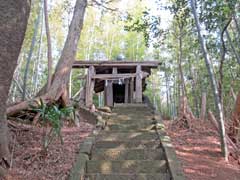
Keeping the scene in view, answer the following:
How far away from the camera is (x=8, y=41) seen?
3572 millimetres

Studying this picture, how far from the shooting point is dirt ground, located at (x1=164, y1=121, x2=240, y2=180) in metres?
4.08

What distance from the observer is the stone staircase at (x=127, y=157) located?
3.76 metres

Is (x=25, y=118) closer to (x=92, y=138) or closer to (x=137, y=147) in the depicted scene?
(x=92, y=138)

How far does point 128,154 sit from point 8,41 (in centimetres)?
226

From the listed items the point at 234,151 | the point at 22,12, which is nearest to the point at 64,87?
the point at 22,12

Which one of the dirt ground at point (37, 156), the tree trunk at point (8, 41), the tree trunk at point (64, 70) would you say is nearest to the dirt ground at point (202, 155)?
the dirt ground at point (37, 156)

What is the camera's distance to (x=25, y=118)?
6133 millimetres

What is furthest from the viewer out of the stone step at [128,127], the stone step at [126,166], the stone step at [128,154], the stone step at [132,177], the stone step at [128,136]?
the stone step at [128,127]

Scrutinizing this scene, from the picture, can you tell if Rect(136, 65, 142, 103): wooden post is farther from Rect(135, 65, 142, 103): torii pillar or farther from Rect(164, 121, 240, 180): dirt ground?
Rect(164, 121, 240, 180): dirt ground

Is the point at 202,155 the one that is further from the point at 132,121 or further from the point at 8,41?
the point at 8,41

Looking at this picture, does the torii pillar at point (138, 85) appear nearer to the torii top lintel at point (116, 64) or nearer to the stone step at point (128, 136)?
the torii top lintel at point (116, 64)

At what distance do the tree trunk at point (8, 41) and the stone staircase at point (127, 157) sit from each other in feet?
3.88

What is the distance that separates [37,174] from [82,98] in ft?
22.0

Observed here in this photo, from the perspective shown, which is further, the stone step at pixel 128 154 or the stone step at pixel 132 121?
the stone step at pixel 132 121
